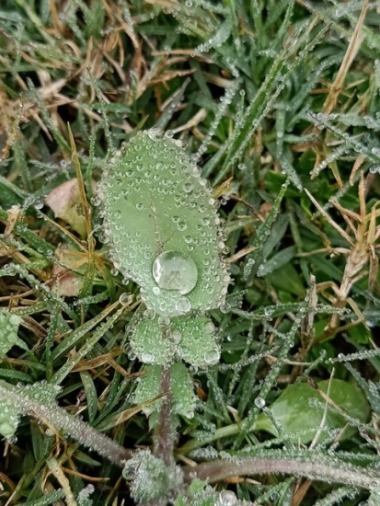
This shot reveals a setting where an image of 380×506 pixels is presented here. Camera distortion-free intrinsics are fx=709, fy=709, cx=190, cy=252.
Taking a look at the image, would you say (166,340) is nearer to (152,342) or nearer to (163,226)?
(152,342)

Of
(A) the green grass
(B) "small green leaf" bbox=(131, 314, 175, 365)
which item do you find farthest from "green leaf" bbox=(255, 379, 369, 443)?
(B) "small green leaf" bbox=(131, 314, 175, 365)

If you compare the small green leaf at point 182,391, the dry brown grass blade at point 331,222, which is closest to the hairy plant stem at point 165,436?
the small green leaf at point 182,391

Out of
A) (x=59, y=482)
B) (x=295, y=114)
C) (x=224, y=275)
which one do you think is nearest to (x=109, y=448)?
(x=59, y=482)

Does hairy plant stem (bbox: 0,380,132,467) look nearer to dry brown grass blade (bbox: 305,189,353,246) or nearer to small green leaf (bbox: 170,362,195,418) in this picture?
small green leaf (bbox: 170,362,195,418)

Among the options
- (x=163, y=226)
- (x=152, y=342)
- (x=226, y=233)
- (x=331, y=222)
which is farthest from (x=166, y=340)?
(x=331, y=222)

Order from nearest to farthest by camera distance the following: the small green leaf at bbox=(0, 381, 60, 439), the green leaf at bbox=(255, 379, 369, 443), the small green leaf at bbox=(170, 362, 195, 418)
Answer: the small green leaf at bbox=(0, 381, 60, 439) < the small green leaf at bbox=(170, 362, 195, 418) < the green leaf at bbox=(255, 379, 369, 443)

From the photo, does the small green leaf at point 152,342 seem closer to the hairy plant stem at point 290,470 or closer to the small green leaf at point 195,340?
the small green leaf at point 195,340
